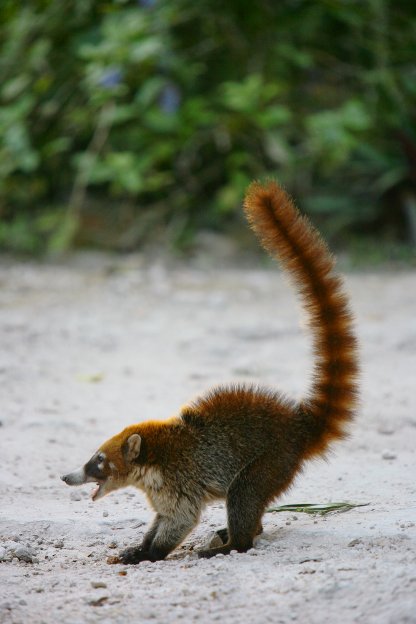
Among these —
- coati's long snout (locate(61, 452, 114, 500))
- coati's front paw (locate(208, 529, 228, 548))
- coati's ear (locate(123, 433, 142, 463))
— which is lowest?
coati's front paw (locate(208, 529, 228, 548))

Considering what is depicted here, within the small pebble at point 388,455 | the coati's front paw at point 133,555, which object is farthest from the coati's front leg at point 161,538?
the small pebble at point 388,455

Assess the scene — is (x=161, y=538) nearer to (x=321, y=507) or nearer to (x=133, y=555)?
(x=133, y=555)

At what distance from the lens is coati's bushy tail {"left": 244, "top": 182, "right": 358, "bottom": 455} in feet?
9.92

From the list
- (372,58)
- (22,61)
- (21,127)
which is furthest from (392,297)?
(22,61)

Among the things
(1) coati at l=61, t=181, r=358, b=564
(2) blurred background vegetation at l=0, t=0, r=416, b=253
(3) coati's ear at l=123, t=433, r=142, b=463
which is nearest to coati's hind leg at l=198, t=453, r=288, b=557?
(1) coati at l=61, t=181, r=358, b=564

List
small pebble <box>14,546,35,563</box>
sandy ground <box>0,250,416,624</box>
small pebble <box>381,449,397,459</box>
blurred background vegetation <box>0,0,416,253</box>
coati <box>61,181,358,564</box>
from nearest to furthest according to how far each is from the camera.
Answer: sandy ground <box>0,250,416,624</box>, small pebble <box>14,546,35,563</box>, coati <box>61,181,358,564</box>, small pebble <box>381,449,397,459</box>, blurred background vegetation <box>0,0,416,253</box>

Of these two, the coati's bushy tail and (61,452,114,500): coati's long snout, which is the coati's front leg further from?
the coati's bushy tail

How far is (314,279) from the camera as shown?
10.0ft

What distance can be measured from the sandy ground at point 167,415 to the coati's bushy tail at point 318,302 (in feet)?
1.09

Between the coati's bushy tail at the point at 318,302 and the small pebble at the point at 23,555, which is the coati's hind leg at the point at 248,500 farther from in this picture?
the small pebble at the point at 23,555

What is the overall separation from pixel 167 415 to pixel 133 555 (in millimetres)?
1537

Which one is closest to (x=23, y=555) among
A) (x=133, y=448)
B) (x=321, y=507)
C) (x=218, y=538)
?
(x=133, y=448)

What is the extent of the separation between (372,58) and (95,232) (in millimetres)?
3138

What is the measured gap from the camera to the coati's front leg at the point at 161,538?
290 centimetres
